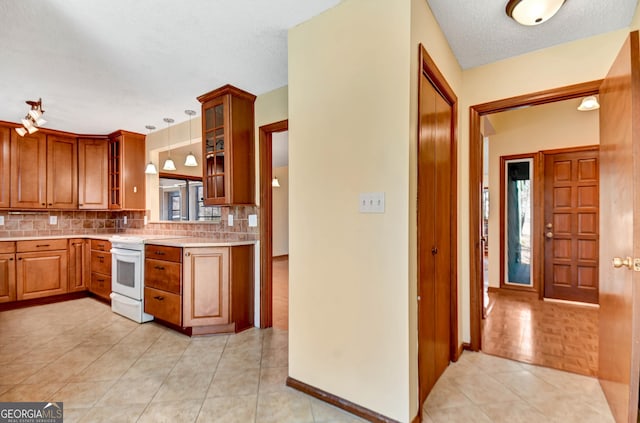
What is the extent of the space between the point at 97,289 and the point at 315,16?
14.0 ft

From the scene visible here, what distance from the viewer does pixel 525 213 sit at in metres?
4.19

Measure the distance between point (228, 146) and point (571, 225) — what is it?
170 inches

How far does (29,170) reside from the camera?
3.96 metres

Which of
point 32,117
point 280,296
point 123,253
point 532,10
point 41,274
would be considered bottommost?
point 280,296

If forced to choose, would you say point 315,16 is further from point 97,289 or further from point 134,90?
point 97,289

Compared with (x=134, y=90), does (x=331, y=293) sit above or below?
below

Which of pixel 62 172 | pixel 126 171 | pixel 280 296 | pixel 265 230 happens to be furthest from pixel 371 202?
pixel 62 172

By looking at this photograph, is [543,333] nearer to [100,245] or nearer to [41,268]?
[100,245]

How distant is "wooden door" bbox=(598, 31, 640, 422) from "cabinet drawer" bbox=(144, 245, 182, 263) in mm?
3128

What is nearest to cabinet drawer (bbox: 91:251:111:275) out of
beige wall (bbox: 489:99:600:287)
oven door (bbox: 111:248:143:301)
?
oven door (bbox: 111:248:143:301)

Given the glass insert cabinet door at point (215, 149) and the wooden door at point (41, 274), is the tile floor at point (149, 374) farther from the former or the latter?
the glass insert cabinet door at point (215, 149)

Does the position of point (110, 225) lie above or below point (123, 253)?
above

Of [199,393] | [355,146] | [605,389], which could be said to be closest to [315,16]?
[355,146]

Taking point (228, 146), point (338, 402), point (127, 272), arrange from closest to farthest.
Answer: point (338, 402) → point (228, 146) → point (127, 272)
